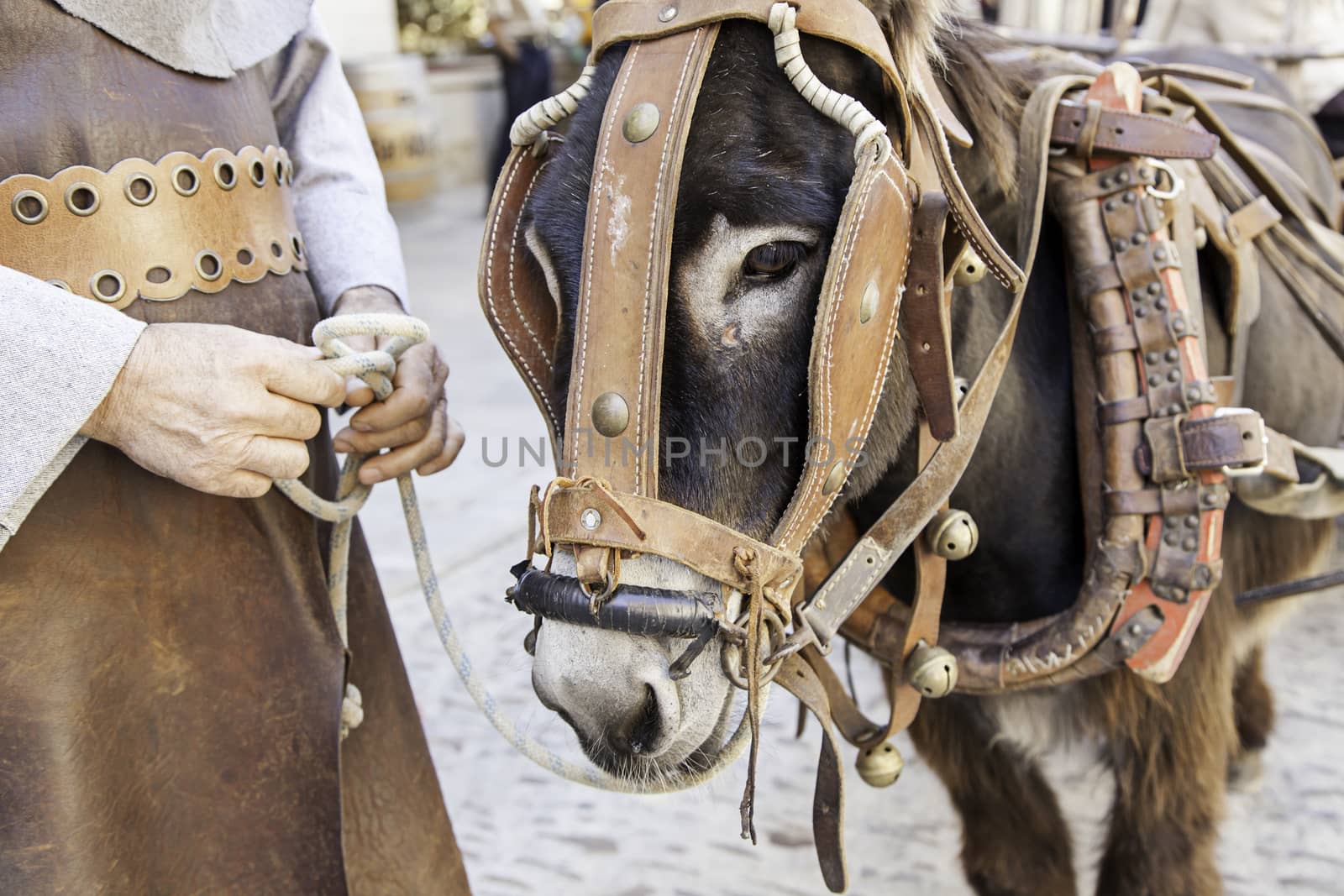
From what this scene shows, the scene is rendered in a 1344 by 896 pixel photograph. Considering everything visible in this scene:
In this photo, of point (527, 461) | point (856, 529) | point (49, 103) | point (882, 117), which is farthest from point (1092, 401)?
point (527, 461)

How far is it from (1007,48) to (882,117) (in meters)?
0.52

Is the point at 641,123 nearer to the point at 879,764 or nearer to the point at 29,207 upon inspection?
the point at 29,207

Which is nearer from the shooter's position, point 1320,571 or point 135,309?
point 135,309

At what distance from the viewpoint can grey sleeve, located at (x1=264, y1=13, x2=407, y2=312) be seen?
1.40 meters

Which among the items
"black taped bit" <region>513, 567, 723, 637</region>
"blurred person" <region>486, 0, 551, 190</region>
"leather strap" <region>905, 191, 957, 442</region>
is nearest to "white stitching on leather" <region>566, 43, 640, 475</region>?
"black taped bit" <region>513, 567, 723, 637</region>

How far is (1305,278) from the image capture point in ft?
5.93

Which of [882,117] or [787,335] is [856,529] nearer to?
[787,335]

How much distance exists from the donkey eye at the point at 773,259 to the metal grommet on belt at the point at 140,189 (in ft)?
2.00

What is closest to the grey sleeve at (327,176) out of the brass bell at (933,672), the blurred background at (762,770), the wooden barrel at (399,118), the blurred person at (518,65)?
the blurred background at (762,770)

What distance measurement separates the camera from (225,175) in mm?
1146

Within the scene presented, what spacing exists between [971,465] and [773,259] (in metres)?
0.54

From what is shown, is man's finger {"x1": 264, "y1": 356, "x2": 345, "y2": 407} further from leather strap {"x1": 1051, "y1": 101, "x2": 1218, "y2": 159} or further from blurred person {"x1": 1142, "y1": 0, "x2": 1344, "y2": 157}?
blurred person {"x1": 1142, "y1": 0, "x2": 1344, "y2": 157}

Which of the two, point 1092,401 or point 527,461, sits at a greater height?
point 1092,401

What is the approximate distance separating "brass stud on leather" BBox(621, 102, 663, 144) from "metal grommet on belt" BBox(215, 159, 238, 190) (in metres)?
0.45
